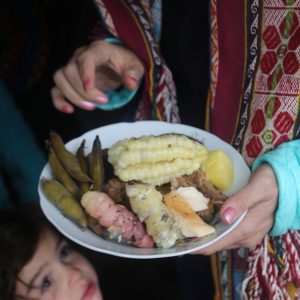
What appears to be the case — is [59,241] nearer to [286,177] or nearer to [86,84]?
[86,84]

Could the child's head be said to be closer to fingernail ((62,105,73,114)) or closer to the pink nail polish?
fingernail ((62,105,73,114))

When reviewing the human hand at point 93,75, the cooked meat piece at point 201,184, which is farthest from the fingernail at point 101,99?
the cooked meat piece at point 201,184

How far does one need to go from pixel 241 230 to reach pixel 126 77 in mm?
369

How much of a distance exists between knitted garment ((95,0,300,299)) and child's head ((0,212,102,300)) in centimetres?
32

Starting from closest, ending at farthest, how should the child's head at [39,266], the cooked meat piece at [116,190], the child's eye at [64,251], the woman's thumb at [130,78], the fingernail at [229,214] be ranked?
the fingernail at [229,214], the cooked meat piece at [116,190], the woman's thumb at [130,78], the child's head at [39,266], the child's eye at [64,251]

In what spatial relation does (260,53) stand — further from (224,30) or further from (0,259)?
(0,259)

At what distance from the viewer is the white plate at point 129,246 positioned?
73cm

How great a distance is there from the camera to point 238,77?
867 mm

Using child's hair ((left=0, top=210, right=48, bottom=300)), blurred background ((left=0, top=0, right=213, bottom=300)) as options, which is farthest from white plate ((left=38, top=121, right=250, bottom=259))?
child's hair ((left=0, top=210, right=48, bottom=300))

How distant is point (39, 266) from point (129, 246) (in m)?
0.40

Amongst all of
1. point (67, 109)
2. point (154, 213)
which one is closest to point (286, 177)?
point (154, 213)

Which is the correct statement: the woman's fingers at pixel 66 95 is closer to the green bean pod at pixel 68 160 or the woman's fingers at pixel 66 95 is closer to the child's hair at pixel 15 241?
the green bean pod at pixel 68 160

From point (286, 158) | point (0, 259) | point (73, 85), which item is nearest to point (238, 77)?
point (286, 158)

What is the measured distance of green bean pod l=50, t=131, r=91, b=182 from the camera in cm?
87
